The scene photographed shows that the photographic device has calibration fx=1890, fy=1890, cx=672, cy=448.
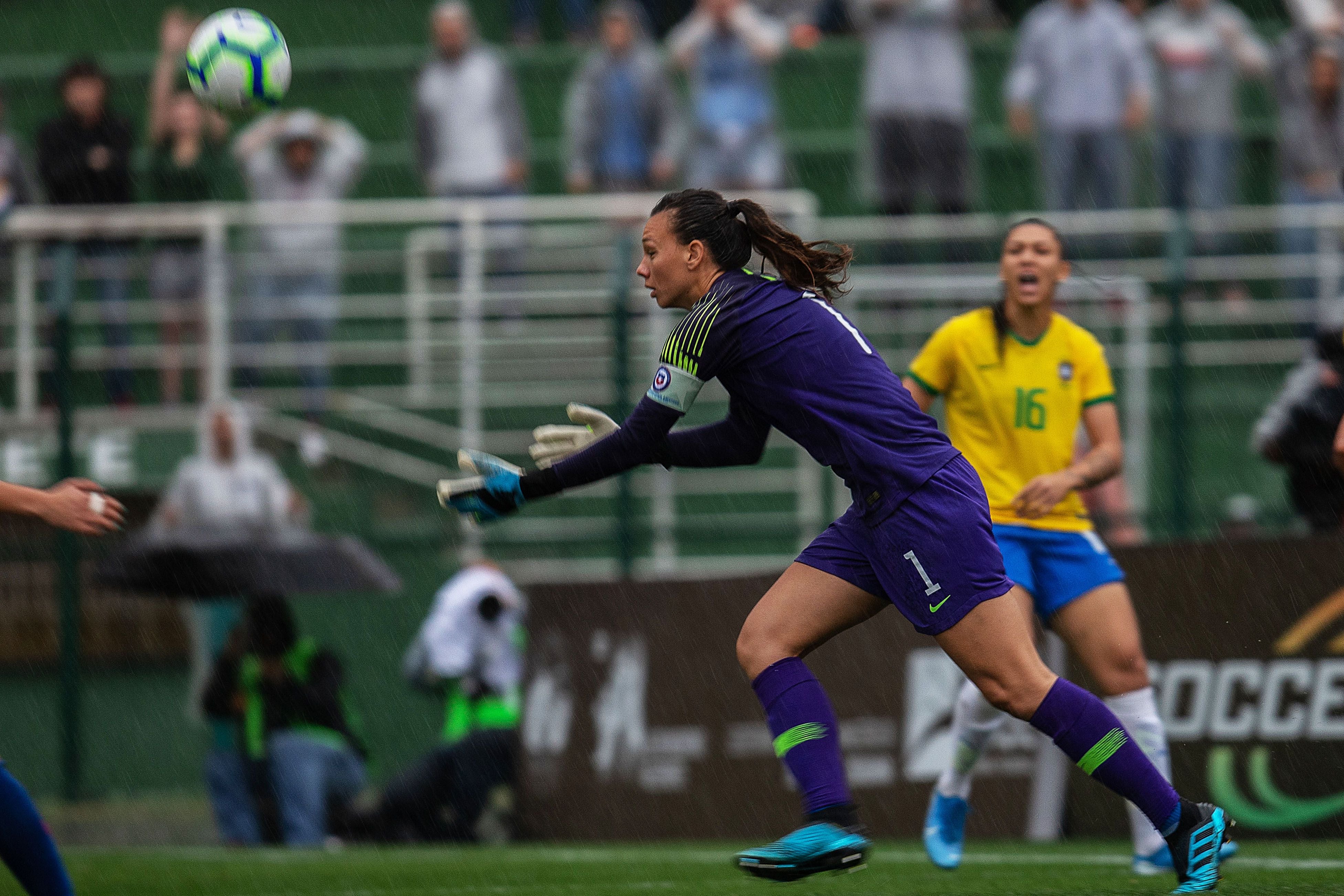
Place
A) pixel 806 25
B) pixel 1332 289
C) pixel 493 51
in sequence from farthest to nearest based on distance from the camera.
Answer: pixel 493 51 < pixel 806 25 < pixel 1332 289

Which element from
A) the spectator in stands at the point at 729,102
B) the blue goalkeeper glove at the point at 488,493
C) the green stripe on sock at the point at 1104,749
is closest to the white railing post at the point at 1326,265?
the spectator in stands at the point at 729,102

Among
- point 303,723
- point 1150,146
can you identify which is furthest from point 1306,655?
point 1150,146

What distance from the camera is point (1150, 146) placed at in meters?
15.9

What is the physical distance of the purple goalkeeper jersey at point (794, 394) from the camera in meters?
5.70

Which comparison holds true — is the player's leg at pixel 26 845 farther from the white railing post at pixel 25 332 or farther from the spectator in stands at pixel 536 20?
the spectator in stands at pixel 536 20

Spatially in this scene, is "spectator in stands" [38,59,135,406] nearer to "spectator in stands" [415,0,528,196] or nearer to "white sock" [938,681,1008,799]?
"spectator in stands" [415,0,528,196]

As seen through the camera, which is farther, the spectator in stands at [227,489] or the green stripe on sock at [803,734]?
the spectator in stands at [227,489]

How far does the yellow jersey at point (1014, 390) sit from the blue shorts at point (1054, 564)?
0.42 ft

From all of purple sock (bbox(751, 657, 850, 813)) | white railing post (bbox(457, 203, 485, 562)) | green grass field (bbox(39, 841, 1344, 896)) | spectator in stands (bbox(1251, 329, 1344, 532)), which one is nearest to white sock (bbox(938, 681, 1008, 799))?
green grass field (bbox(39, 841, 1344, 896))

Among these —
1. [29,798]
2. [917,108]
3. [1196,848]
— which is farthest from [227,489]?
[1196,848]

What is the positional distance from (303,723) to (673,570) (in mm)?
2687

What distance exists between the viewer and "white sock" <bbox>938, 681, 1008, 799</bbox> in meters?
7.66

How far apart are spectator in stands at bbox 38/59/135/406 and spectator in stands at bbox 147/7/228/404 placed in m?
0.29

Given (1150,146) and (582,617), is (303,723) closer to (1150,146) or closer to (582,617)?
(582,617)
